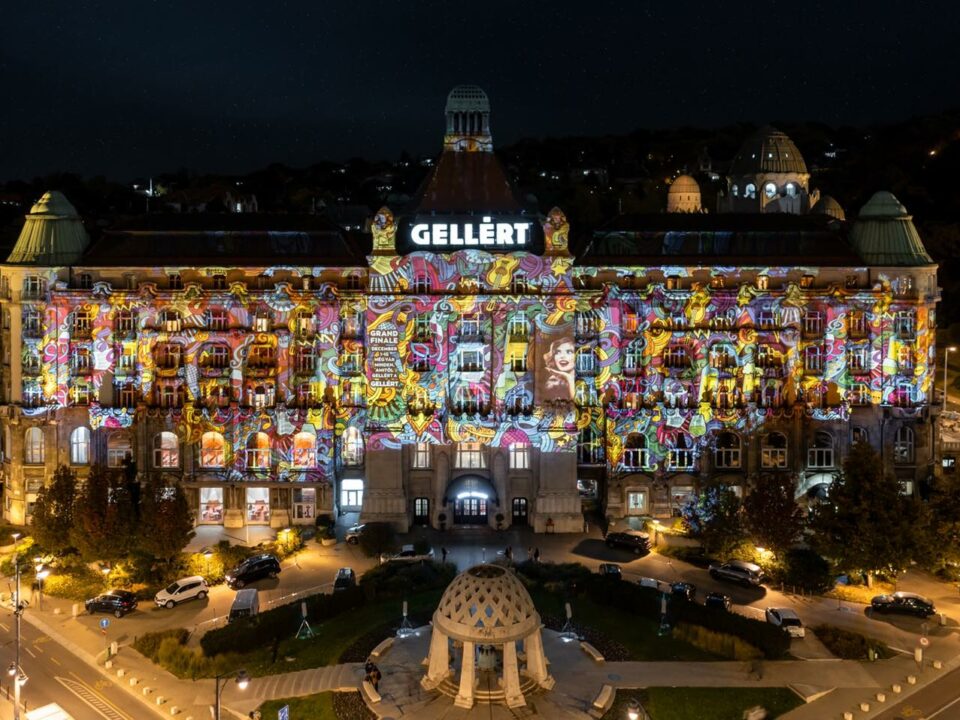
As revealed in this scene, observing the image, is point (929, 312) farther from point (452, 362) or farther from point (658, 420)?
point (452, 362)

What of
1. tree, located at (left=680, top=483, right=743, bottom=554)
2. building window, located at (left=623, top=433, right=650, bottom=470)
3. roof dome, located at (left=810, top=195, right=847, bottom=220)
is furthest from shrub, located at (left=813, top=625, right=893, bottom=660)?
roof dome, located at (left=810, top=195, right=847, bottom=220)

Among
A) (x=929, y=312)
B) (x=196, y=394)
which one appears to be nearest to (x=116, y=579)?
(x=196, y=394)

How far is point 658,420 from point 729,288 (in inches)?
527

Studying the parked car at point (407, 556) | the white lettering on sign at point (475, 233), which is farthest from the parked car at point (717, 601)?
the white lettering on sign at point (475, 233)

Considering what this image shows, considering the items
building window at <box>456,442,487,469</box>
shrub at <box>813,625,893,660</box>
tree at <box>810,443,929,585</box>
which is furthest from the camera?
building window at <box>456,442,487,469</box>

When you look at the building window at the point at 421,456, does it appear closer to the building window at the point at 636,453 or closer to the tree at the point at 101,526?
the building window at the point at 636,453

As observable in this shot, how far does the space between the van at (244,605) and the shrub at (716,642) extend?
1140 inches

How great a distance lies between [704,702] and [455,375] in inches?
1681

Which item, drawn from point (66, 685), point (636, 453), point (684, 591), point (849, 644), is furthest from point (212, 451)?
point (849, 644)

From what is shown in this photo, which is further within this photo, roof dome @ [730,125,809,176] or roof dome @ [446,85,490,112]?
roof dome @ [730,125,809,176]

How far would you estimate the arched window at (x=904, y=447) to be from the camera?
10231cm

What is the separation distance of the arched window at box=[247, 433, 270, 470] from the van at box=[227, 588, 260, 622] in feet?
71.3

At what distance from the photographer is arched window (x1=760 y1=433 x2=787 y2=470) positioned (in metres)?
102

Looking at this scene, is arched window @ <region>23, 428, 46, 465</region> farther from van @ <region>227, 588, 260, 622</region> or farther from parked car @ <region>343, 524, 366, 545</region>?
van @ <region>227, 588, 260, 622</region>
